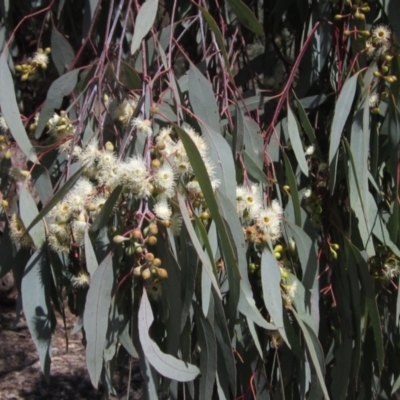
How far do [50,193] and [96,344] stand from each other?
32 cm

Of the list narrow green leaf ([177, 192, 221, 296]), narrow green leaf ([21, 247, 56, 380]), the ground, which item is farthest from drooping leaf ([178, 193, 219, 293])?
the ground

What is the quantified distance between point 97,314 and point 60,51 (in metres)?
0.75

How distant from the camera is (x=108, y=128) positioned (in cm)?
137

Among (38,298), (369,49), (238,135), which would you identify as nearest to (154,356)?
(38,298)

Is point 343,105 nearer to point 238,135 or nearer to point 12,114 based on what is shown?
point 238,135

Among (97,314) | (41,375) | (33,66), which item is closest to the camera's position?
(97,314)

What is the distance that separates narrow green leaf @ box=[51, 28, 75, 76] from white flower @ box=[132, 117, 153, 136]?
0.58 m

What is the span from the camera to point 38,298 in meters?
1.33

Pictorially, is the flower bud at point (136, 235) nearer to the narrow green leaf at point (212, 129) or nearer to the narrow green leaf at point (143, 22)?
the narrow green leaf at point (212, 129)

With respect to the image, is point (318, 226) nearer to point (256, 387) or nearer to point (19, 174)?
point (256, 387)

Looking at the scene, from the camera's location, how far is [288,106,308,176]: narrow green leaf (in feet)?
4.83

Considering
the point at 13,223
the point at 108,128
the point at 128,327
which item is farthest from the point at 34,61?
the point at 128,327

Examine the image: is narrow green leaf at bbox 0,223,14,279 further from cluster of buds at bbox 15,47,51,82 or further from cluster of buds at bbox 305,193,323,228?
cluster of buds at bbox 305,193,323,228

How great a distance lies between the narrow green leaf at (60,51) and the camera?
1.66m
